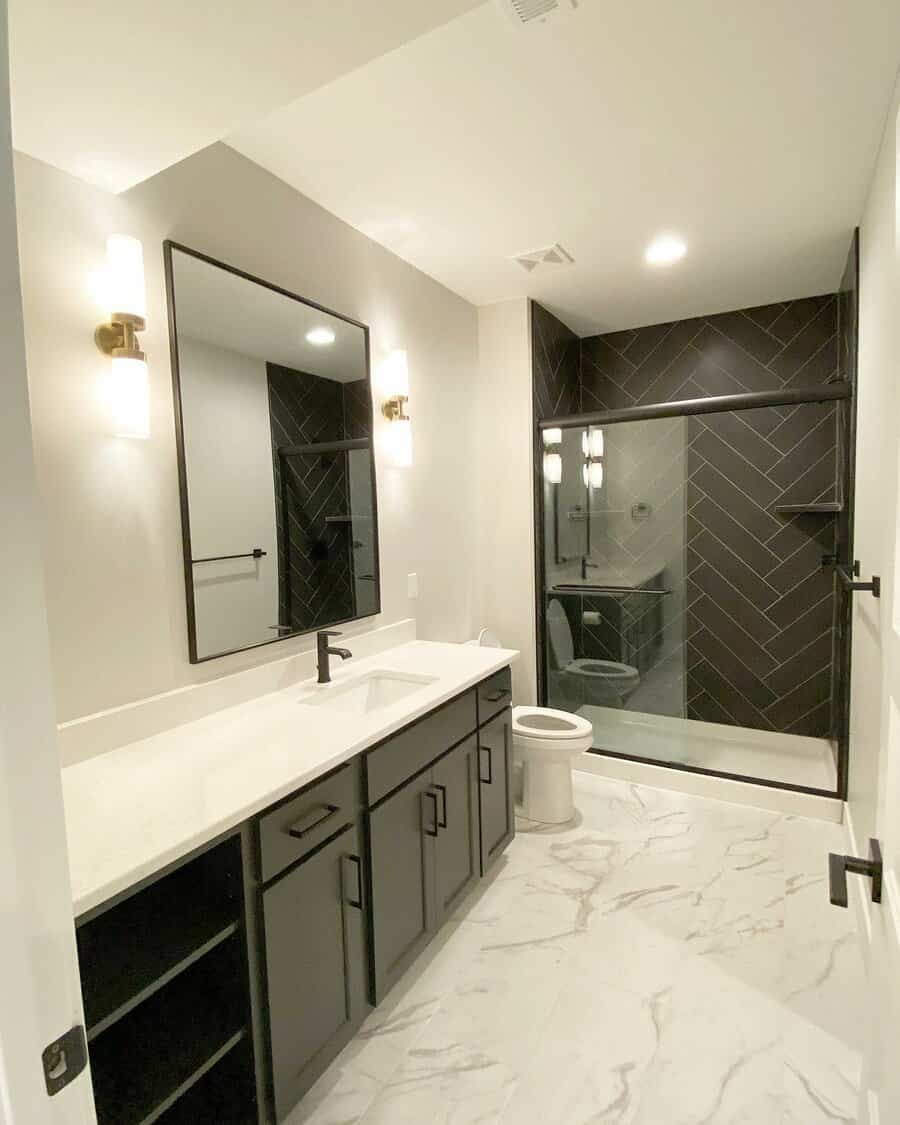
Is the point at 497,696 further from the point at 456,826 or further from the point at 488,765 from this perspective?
the point at 456,826

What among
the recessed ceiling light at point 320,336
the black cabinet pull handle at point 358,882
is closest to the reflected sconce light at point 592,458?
the recessed ceiling light at point 320,336

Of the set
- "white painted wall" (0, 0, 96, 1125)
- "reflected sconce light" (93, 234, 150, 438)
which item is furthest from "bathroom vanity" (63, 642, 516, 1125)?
"reflected sconce light" (93, 234, 150, 438)

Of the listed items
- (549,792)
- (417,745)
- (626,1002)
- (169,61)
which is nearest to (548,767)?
(549,792)

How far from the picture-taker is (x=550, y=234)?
254cm

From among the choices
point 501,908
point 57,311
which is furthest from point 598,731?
point 57,311

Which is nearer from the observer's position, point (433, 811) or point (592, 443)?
point (433, 811)

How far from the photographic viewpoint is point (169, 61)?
1.14m

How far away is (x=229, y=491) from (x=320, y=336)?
742 mm

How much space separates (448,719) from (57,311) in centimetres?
159

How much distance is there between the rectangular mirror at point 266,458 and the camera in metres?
1.78

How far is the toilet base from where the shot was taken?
9.26 ft

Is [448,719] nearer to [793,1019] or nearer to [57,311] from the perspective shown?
[793,1019]

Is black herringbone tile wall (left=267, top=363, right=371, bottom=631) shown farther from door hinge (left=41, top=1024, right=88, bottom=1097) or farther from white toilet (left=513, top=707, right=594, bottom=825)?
door hinge (left=41, top=1024, right=88, bottom=1097)

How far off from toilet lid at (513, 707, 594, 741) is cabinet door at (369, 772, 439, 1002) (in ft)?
3.24
